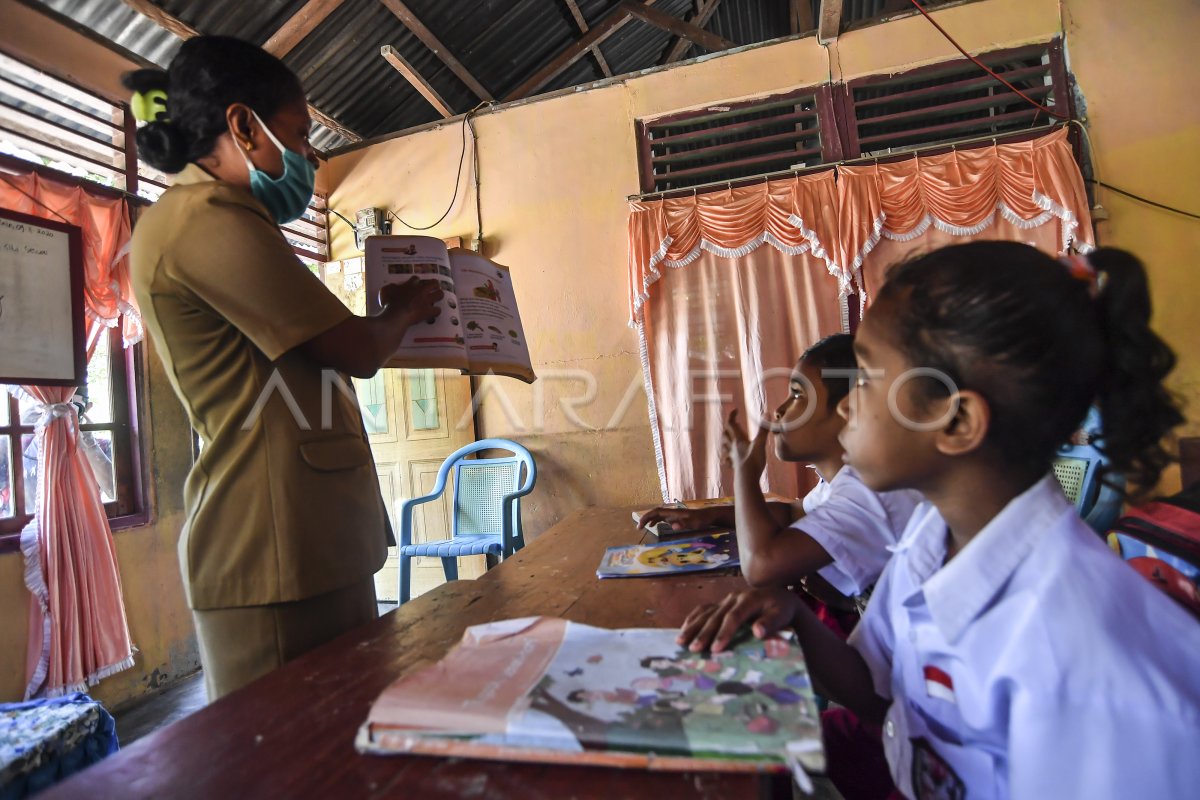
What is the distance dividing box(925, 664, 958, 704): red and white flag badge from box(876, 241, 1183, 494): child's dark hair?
259 mm

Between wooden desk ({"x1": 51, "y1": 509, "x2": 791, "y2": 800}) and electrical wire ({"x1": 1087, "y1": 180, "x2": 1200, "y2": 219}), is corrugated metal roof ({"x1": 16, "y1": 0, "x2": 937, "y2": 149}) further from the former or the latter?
wooden desk ({"x1": 51, "y1": 509, "x2": 791, "y2": 800})

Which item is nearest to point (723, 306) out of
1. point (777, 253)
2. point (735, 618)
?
point (777, 253)

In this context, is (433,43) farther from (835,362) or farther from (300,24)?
(835,362)

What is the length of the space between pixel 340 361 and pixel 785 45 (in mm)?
3438

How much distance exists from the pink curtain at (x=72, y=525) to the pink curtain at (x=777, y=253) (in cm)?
247

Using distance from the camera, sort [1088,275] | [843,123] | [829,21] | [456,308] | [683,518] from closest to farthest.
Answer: [1088,275]
[456,308]
[683,518]
[829,21]
[843,123]

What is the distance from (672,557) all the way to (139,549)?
2.87 metres

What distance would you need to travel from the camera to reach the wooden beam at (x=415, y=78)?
3672 mm

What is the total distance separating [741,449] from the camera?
4.01ft

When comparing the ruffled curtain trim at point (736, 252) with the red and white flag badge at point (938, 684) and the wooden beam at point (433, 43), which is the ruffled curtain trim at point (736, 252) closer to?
the wooden beam at point (433, 43)

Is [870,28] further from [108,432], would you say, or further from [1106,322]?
[108,432]

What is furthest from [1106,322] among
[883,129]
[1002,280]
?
[883,129]

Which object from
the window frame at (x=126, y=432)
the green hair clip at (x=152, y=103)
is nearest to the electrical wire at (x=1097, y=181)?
the green hair clip at (x=152, y=103)

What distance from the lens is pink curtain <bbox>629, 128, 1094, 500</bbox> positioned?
319 cm
